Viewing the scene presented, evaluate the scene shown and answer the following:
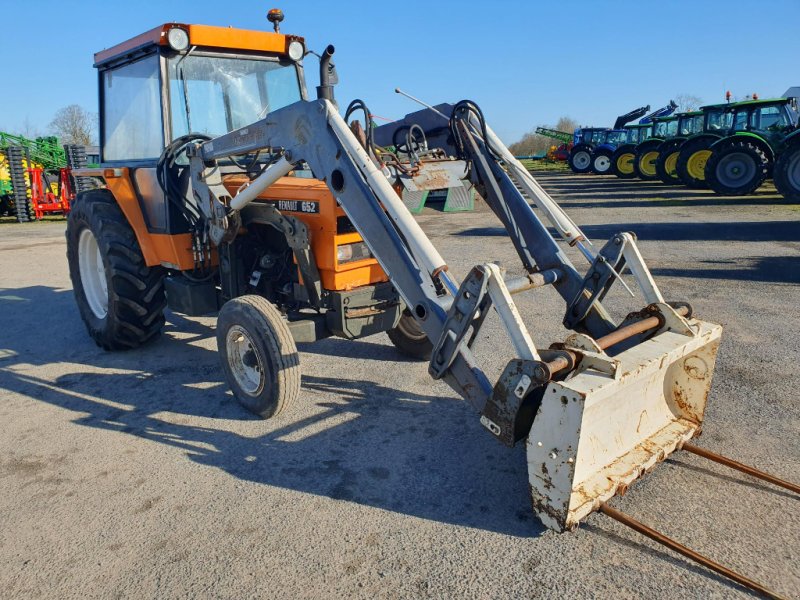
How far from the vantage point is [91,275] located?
18.4 ft

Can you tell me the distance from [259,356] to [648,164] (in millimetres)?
20996

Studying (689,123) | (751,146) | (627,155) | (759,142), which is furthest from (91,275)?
(627,155)

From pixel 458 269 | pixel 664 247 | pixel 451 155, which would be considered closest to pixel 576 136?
pixel 664 247

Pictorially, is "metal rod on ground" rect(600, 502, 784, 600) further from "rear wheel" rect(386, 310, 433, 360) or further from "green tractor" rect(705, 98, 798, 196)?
"green tractor" rect(705, 98, 798, 196)

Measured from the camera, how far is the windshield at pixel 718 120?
1652cm

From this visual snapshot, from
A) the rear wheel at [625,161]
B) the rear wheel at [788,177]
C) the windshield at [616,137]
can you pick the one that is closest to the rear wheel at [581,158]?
the windshield at [616,137]

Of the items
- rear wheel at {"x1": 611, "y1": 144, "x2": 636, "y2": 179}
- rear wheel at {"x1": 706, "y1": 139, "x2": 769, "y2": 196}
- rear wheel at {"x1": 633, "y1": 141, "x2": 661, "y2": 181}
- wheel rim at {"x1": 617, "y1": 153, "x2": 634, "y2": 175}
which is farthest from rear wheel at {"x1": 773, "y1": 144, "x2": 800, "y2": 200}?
wheel rim at {"x1": 617, "y1": 153, "x2": 634, "y2": 175}

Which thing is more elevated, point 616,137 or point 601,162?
point 616,137

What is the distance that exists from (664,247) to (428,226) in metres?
5.38

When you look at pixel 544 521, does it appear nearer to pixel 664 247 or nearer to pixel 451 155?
pixel 451 155

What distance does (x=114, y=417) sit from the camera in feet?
13.0

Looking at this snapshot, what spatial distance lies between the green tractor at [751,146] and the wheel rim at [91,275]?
14.1 m

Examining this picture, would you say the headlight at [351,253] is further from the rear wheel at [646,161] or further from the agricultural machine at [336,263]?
the rear wheel at [646,161]

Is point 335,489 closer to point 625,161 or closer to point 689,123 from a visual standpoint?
point 689,123
